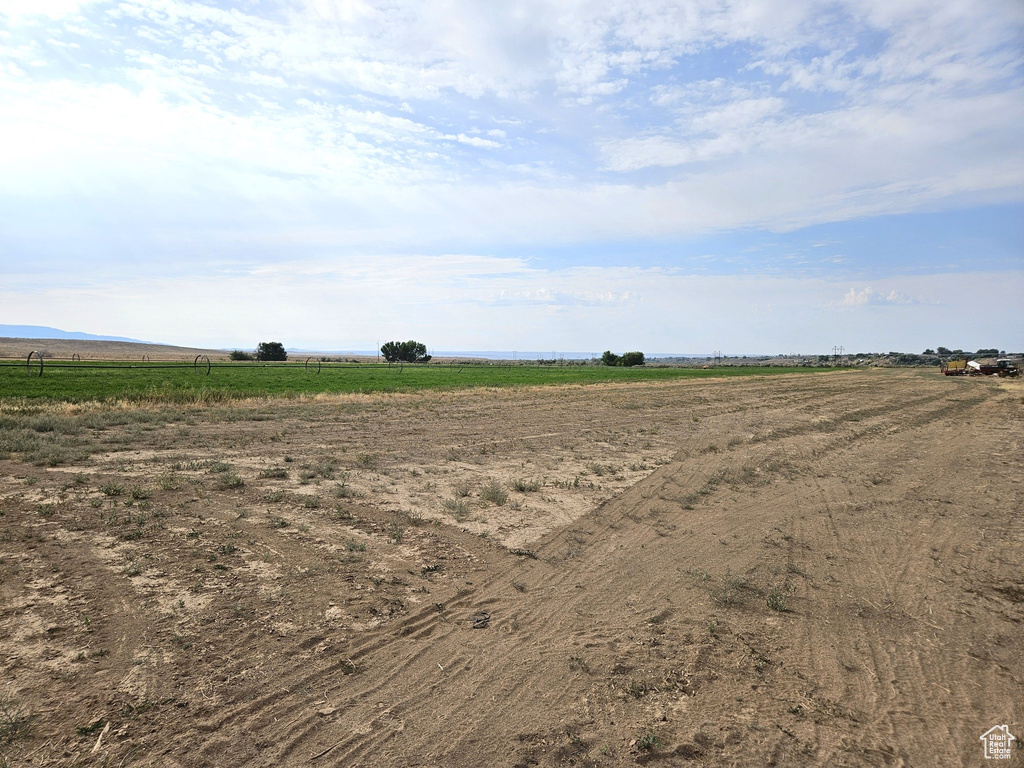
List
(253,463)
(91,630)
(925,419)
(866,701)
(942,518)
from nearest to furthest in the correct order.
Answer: (866,701) → (91,630) → (942,518) → (253,463) → (925,419)

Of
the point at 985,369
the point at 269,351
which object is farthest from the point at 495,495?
the point at 269,351

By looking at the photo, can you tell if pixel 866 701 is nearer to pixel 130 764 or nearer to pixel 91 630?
pixel 130 764

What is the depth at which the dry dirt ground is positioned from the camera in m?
3.98

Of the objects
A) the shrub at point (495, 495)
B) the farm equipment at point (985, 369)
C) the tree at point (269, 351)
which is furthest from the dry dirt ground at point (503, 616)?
the tree at point (269, 351)

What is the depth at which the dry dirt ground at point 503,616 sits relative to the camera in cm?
398

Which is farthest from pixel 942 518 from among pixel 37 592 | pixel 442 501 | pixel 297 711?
pixel 37 592

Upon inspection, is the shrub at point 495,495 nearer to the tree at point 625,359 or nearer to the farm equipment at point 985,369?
the farm equipment at point 985,369

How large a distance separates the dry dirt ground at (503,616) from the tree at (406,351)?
504ft

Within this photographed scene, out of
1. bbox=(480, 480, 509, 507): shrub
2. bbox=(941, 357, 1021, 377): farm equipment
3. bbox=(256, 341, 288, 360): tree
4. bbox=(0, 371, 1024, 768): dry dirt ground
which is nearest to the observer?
bbox=(0, 371, 1024, 768): dry dirt ground

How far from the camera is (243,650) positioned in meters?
5.03

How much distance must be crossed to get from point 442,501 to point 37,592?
5864 millimetres

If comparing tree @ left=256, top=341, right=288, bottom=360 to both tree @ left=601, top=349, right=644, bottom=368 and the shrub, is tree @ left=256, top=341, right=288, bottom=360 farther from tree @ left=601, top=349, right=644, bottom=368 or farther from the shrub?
the shrub

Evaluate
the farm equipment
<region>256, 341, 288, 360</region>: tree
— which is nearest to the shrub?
the farm equipment

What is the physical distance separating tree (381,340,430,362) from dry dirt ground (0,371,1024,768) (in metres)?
154
